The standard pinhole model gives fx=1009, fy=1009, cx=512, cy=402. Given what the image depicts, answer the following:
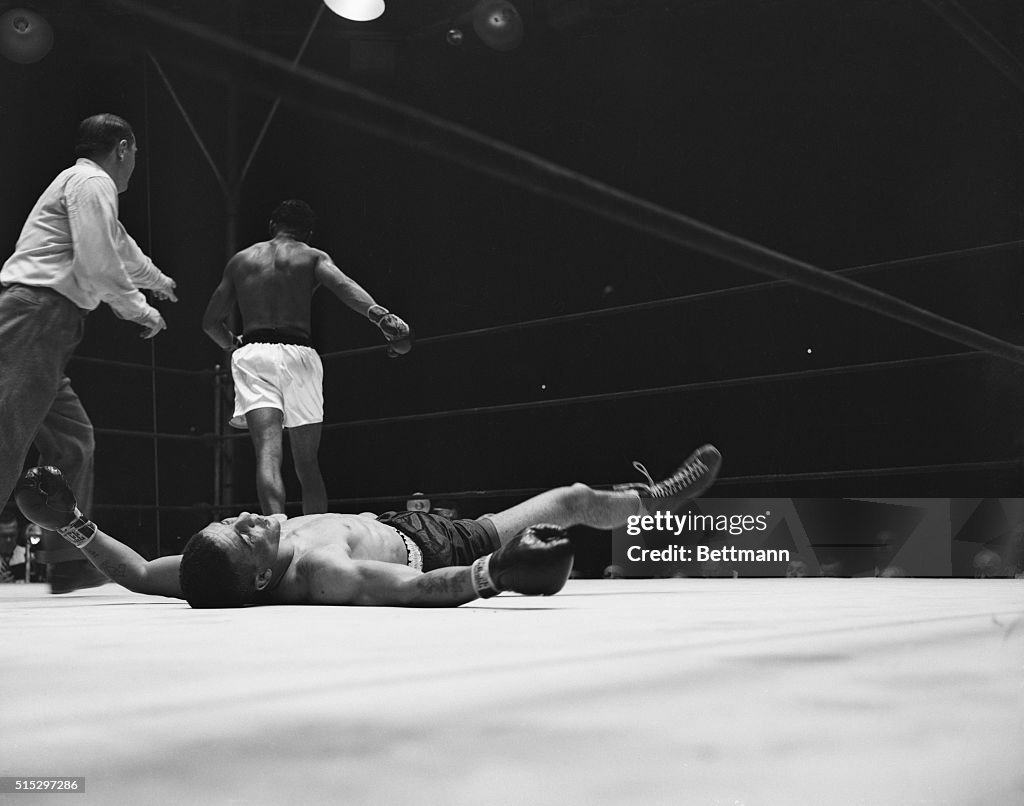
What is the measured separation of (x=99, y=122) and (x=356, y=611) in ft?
4.30

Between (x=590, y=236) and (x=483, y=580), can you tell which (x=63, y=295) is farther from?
(x=590, y=236)

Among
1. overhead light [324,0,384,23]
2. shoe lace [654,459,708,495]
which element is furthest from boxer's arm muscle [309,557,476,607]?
overhead light [324,0,384,23]

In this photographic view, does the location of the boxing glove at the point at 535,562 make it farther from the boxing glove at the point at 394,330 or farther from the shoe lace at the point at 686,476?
the boxing glove at the point at 394,330

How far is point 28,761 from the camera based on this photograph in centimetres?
44

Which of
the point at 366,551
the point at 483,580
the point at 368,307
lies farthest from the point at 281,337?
the point at 483,580

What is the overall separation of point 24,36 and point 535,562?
11.2 feet

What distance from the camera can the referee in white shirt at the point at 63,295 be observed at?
1.90 meters

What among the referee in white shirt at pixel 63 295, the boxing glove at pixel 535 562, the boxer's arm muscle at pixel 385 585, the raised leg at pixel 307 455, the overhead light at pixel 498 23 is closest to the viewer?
the boxing glove at pixel 535 562

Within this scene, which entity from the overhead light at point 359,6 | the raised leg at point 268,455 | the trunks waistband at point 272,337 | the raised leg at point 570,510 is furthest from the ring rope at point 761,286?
the overhead light at point 359,6

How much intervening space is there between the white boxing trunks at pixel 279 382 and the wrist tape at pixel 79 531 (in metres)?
0.88

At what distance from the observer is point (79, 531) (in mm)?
1786

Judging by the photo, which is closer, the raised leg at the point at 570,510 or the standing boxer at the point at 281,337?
the raised leg at the point at 570,510

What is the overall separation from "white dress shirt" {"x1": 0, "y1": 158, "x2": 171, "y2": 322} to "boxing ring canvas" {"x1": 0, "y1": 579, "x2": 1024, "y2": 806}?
1142 mm

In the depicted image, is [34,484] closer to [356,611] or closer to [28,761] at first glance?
[356,611]
